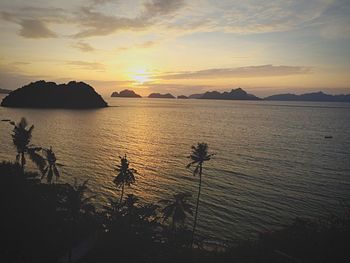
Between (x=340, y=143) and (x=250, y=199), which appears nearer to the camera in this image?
(x=250, y=199)

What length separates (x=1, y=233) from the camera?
3900 centimetres

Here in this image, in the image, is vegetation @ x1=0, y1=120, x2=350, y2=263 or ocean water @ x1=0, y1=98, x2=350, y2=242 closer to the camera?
vegetation @ x1=0, y1=120, x2=350, y2=263

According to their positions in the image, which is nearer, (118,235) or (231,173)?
(118,235)

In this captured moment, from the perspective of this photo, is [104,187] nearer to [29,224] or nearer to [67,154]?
[29,224]

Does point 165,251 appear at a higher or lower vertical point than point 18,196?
lower

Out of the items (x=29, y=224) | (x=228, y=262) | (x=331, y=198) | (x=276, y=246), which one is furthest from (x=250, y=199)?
(x=29, y=224)

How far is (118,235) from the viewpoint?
144 ft

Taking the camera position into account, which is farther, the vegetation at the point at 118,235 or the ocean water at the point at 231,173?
the ocean water at the point at 231,173

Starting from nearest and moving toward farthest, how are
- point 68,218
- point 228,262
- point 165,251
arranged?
point 228,262 < point 165,251 < point 68,218

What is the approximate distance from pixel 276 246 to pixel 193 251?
405 inches

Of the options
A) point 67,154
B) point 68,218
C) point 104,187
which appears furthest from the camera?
point 67,154

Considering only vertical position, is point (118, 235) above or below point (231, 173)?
below

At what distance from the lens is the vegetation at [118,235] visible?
117 ft

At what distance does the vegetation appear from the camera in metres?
35.7
